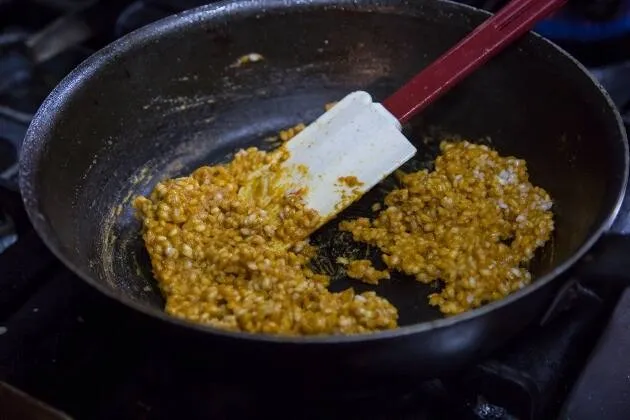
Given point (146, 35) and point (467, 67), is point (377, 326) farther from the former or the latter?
point (146, 35)

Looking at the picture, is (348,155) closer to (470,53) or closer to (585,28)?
(470,53)

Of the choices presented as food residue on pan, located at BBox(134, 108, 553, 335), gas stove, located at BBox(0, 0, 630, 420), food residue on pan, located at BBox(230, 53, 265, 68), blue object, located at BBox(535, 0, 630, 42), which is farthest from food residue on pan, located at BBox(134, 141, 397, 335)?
blue object, located at BBox(535, 0, 630, 42)

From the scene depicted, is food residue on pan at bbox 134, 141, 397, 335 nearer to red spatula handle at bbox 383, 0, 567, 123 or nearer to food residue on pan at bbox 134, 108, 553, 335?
food residue on pan at bbox 134, 108, 553, 335

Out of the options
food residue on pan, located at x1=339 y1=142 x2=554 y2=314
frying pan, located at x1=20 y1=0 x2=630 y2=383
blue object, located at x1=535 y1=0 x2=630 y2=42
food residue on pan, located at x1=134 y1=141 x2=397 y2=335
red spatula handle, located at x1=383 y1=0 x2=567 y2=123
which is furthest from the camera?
blue object, located at x1=535 y1=0 x2=630 y2=42

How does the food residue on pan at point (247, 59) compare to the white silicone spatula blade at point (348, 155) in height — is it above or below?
above

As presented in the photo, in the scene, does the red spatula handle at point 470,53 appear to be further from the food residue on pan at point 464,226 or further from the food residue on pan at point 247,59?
→ the food residue on pan at point 247,59

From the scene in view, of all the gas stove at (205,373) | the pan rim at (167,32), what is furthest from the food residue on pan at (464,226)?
the pan rim at (167,32)

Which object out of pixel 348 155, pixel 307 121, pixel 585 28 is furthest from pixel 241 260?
pixel 585 28
